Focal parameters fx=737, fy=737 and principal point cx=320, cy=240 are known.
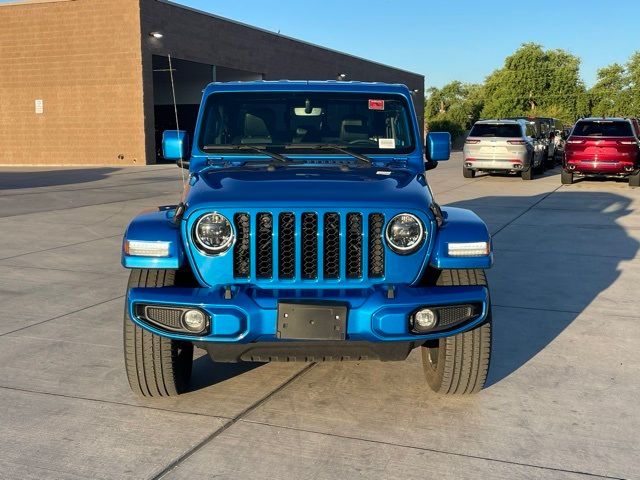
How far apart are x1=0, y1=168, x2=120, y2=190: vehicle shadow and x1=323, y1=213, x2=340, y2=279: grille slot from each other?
16.6m

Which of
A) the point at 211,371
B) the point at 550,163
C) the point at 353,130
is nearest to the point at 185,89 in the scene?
the point at 550,163

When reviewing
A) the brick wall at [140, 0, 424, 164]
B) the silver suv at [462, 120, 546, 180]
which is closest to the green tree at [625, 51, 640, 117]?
the brick wall at [140, 0, 424, 164]

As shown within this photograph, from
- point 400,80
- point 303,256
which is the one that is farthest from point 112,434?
point 400,80

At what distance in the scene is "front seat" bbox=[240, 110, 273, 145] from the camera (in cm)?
533

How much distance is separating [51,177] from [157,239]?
20.2 m

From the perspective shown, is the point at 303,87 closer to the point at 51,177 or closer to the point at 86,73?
the point at 51,177

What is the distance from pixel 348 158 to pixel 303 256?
131cm

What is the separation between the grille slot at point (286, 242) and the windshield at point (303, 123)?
1.33m

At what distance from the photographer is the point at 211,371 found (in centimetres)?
501

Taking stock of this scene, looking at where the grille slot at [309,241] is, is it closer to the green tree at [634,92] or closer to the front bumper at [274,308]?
the front bumper at [274,308]

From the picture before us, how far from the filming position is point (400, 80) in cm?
5691

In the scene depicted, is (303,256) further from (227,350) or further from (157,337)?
(157,337)

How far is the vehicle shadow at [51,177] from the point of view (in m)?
19.9

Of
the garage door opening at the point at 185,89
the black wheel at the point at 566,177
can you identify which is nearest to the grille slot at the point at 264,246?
the black wheel at the point at 566,177
